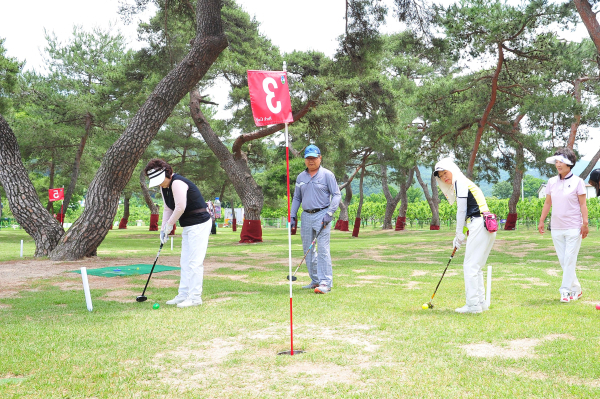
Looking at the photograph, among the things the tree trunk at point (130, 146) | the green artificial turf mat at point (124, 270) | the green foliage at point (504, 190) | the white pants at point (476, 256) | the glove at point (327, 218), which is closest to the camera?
the white pants at point (476, 256)

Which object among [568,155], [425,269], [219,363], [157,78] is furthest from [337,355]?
[157,78]

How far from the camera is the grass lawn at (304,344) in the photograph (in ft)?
11.0

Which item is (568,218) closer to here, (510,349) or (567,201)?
(567,201)

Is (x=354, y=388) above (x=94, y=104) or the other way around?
the other way around

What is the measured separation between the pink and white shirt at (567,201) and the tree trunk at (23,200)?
11.0 m

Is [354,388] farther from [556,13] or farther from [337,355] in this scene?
[556,13]

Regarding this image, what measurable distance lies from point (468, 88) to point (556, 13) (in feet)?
12.9

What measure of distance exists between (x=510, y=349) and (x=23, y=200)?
11933mm

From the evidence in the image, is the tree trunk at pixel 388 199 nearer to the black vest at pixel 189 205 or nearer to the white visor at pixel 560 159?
the white visor at pixel 560 159

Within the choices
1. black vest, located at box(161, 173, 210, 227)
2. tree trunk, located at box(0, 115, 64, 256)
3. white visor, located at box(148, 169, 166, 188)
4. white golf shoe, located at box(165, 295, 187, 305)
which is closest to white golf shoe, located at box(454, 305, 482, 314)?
black vest, located at box(161, 173, 210, 227)

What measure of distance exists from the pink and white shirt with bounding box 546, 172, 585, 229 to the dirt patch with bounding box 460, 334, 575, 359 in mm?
2313

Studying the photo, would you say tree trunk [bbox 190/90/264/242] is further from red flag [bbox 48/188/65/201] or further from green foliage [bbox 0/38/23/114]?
red flag [bbox 48/188/65/201]

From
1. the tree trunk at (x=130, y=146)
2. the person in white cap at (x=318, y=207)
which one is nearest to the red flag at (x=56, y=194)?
the tree trunk at (x=130, y=146)

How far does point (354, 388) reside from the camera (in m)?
3.30
